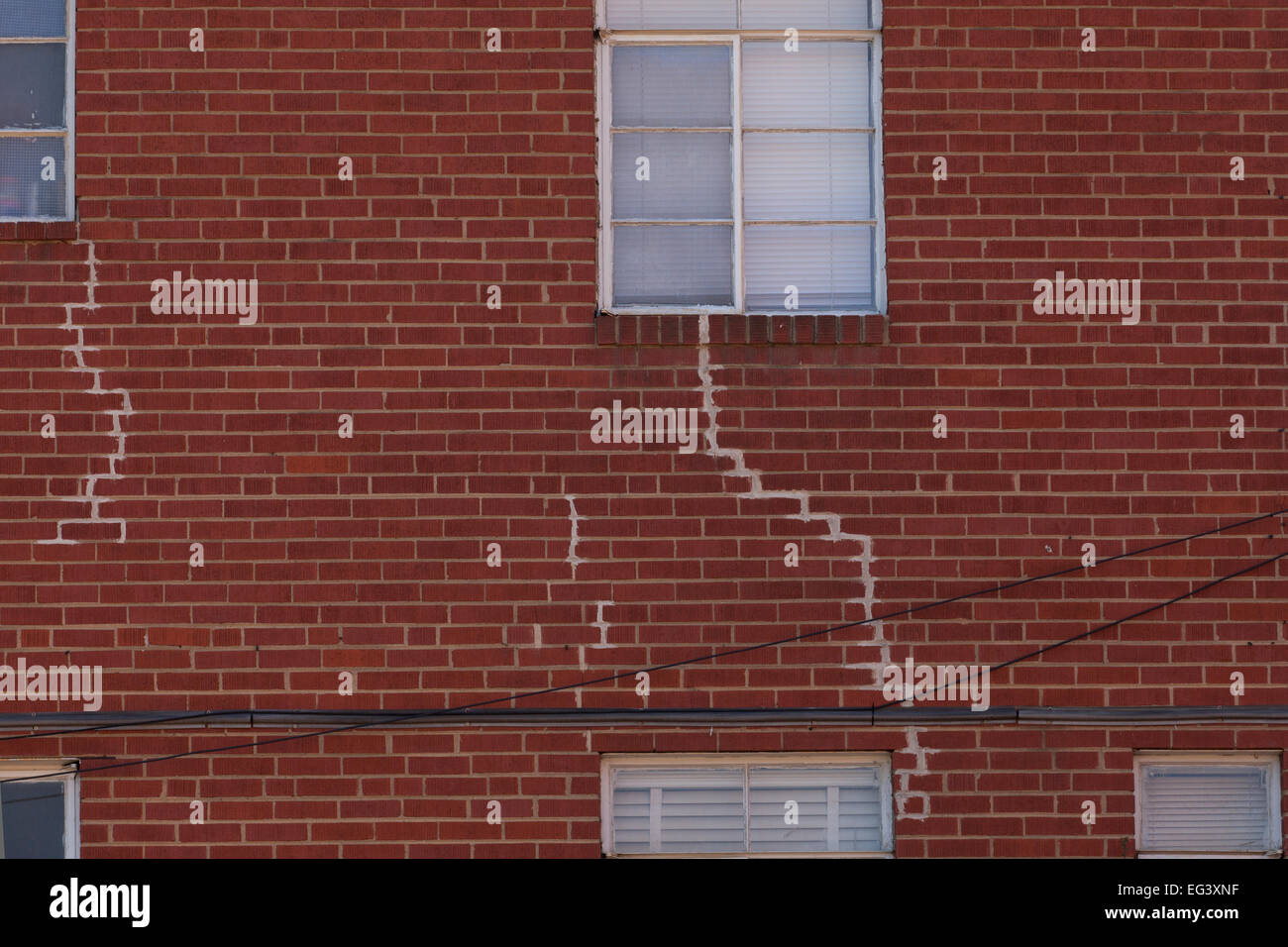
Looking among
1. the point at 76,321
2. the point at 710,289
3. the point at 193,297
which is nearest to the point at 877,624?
the point at 710,289

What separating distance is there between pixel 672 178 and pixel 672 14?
2.42ft

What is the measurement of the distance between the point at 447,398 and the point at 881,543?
194 cm

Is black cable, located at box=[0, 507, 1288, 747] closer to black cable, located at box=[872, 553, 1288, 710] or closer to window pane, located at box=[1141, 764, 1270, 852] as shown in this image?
black cable, located at box=[872, 553, 1288, 710]

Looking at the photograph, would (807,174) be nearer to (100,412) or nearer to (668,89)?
(668,89)

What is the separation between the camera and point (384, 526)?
20.9 ft

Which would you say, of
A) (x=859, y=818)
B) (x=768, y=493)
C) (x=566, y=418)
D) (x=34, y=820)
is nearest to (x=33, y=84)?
(x=566, y=418)

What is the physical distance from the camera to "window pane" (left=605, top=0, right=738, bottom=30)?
6.68m

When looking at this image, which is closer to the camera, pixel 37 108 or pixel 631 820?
pixel 631 820

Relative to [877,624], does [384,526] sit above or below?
above

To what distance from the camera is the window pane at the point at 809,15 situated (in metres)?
6.70

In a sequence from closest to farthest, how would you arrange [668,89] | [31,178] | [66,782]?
[66,782] < [31,178] < [668,89]

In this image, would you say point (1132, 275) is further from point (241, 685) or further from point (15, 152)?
point (15, 152)

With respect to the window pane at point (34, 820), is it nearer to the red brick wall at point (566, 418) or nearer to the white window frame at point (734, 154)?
the red brick wall at point (566, 418)

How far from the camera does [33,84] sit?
6598mm
